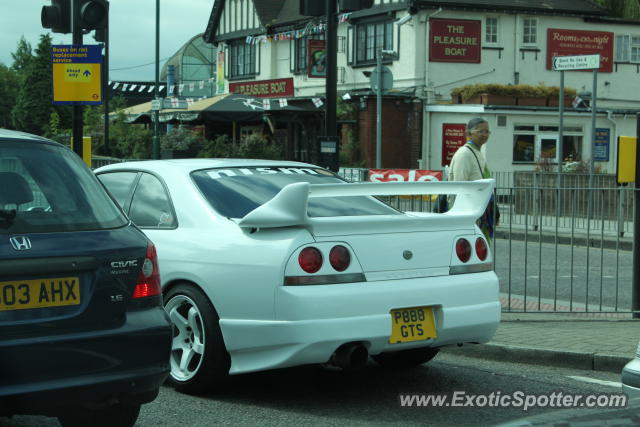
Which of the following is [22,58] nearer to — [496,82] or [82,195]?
[496,82]

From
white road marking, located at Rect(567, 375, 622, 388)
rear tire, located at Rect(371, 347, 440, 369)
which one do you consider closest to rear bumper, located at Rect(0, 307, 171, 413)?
rear tire, located at Rect(371, 347, 440, 369)

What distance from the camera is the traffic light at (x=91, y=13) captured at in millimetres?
11062

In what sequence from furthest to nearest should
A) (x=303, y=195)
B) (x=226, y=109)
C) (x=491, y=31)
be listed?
1. (x=491, y=31)
2. (x=226, y=109)
3. (x=303, y=195)

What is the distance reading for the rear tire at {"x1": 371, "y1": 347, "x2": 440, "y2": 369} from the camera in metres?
6.68

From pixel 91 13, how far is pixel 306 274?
6713 mm

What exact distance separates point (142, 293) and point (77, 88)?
7346mm

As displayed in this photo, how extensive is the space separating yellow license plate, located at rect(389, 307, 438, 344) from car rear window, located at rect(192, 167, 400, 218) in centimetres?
87

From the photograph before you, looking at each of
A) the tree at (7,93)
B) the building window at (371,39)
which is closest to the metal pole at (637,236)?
the building window at (371,39)

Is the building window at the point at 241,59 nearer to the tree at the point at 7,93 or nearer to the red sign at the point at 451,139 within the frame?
the red sign at the point at 451,139

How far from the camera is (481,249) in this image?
20.6 ft

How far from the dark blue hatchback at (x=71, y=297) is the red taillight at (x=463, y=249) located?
7.15 feet

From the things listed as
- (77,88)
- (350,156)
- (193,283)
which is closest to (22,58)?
(350,156)

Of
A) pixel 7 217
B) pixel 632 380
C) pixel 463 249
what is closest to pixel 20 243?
pixel 7 217

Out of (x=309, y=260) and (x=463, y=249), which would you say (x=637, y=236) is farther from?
(x=309, y=260)
